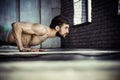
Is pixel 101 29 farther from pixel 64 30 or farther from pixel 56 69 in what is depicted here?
pixel 56 69

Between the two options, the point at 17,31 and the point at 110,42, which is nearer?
the point at 17,31

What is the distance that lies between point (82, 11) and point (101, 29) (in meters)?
1.04

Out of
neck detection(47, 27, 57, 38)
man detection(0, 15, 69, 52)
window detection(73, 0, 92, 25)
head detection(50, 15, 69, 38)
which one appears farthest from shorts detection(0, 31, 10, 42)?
window detection(73, 0, 92, 25)

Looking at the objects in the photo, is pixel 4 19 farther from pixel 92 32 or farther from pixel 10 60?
pixel 10 60

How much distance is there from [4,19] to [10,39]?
11.1ft

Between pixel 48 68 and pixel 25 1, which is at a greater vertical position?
pixel 25 1

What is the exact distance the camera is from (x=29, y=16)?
7.08 m

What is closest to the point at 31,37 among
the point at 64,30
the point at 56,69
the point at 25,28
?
the point at 25,28

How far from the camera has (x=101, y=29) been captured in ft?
15.8

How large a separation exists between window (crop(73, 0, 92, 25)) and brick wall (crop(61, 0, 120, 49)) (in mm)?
141

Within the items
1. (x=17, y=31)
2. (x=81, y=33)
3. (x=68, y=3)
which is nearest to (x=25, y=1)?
(x=68, y=3)

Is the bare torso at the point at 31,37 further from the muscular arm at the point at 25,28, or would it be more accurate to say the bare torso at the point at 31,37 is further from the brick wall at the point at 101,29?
the brick wall at the point at 101,29

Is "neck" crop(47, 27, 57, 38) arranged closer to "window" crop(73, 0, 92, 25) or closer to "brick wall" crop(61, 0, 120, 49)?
"brick wall" crop(61, 0, 120, 49)

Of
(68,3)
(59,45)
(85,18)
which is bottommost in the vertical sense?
(59,45)
